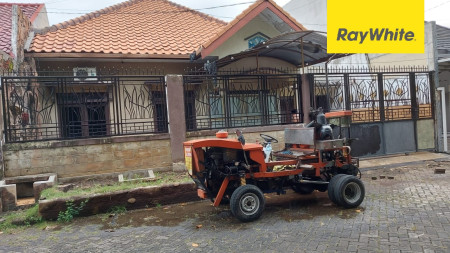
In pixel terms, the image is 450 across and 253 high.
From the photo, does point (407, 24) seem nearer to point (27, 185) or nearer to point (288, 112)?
point (288, 112)

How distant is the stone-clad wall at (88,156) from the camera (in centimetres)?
704

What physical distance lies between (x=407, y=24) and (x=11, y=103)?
1072 centimetres

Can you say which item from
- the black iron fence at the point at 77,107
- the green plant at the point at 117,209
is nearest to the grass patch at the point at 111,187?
the green plant at the point at 117,209

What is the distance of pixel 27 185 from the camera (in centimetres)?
705

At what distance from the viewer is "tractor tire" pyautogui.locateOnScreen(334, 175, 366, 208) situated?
549 cm

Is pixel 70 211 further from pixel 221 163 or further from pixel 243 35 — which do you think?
pixel 243 35

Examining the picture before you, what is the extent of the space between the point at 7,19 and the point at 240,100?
810 centimetres

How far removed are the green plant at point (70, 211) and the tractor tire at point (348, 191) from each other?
439 centimetres

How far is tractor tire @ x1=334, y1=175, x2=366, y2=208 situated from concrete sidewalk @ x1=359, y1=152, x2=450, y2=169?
3.80 metres

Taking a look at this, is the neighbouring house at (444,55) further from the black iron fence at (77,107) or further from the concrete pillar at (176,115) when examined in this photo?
the black iron fence at (77,107)

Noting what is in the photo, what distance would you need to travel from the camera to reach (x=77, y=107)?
795 cm

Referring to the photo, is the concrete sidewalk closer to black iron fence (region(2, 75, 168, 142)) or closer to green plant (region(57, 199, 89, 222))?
black iron fence (region(2, 75, 168, 142))

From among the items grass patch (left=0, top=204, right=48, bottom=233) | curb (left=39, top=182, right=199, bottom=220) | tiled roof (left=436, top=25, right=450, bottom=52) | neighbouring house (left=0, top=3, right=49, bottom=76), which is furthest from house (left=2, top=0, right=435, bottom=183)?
tiled roof (left=436, top=25, right=450, bottom=52)

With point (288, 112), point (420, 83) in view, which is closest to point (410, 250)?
point (288, 112)
